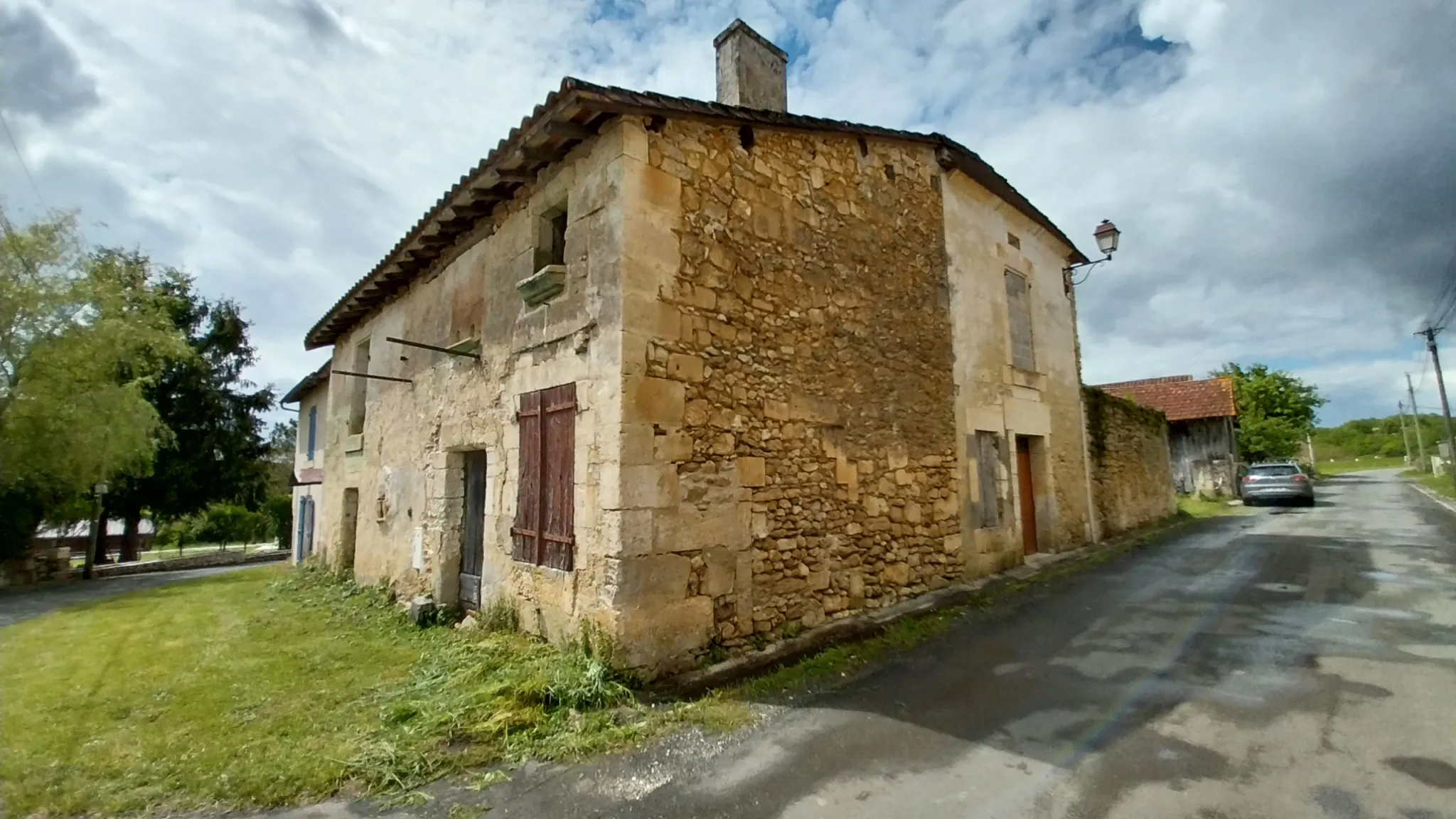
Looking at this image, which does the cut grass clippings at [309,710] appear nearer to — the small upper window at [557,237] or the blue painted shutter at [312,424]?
the small upper window at [557,237]

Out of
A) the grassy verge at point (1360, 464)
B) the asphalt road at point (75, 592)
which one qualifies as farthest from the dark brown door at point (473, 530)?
the grassy verge at point (1360, 464)

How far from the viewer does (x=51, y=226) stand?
1359 cm

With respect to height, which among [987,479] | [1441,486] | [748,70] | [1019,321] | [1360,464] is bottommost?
[1441,486]

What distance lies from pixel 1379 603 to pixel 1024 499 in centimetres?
397

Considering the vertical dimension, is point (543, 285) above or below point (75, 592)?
above

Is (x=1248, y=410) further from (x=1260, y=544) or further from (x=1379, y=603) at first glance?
(x=1379, y=603)

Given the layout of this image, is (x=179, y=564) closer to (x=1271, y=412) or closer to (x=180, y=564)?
(x=180, y=564)

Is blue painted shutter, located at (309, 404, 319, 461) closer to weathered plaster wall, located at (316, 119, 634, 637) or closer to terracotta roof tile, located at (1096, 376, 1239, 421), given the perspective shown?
weathered plaster wall, located at (316, 119, 634, 637)

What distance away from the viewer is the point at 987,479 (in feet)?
27.1

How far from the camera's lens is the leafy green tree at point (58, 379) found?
1305 cm

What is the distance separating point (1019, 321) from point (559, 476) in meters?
7.74

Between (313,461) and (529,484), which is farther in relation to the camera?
(313,461)

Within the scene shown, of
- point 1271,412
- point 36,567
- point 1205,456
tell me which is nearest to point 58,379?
point 36,567

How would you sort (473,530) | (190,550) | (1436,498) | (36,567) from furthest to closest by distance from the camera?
(190,550), (1436,498), (36,567), (473,530)
